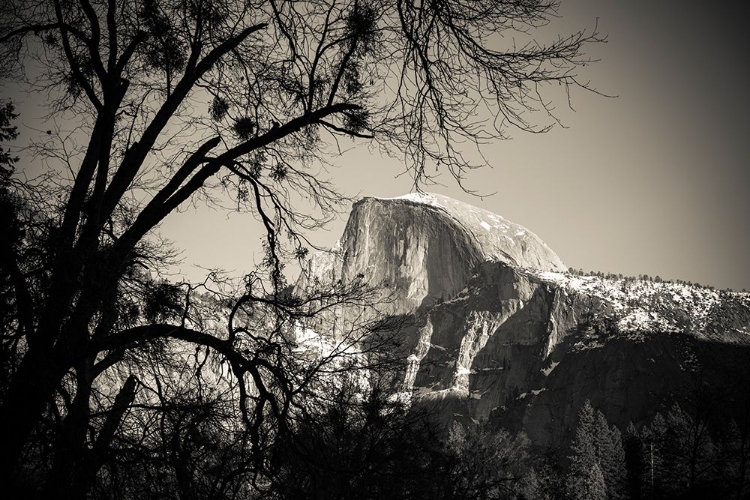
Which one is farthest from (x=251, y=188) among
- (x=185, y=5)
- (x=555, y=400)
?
(x=555, y=400)

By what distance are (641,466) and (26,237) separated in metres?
60.2

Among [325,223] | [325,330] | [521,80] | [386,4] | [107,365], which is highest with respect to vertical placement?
[386,4]

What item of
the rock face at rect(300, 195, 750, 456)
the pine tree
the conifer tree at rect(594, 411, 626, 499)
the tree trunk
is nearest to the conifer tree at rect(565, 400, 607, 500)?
the conifer tree at rect(594, 411, 626, 499)

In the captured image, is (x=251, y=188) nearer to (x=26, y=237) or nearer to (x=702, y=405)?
(x=26, y=237)

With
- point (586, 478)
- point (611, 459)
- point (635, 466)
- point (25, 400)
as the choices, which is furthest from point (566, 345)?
point (25, 400)

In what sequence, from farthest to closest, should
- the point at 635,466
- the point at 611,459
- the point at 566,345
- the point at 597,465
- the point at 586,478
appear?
the point at 566,345
the point at 611,459
the point at 635,466
the point at 597,465
the point at 586,478

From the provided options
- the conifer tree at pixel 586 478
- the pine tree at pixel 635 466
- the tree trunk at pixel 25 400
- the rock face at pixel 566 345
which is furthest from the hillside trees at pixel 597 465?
the tree trunk at pixel 25 400

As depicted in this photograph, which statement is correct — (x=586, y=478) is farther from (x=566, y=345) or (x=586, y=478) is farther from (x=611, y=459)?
(x=566, y=345)

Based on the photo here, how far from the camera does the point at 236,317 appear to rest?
534cm

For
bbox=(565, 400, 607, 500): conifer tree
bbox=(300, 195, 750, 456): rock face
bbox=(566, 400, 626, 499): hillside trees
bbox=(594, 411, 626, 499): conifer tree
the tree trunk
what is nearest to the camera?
the tree trunk

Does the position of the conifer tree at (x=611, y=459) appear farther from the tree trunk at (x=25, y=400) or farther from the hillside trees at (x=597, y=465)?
the tree trunk at (x=25, y=400)

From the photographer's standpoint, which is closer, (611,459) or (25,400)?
(25,400)

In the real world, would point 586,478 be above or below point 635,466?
below

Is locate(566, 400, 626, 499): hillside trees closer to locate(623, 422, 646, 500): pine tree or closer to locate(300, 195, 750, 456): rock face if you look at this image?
locate(623, 422, 646, 500): pine tree
